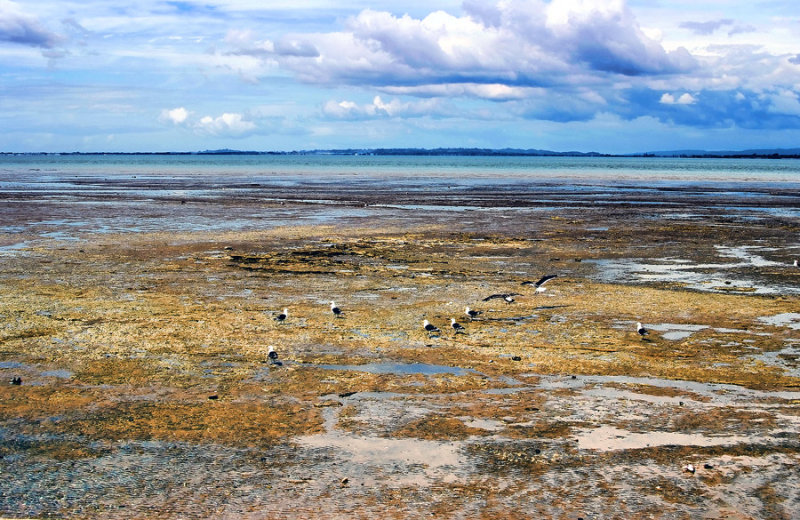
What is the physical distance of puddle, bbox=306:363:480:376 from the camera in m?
11.6

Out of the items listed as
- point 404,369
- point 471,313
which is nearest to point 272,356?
point 404,369

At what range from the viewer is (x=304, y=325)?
569 inches

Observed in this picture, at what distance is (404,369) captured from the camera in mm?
11766

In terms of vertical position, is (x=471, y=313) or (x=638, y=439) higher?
(x=471, y=313)

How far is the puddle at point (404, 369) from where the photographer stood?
38.0 ft

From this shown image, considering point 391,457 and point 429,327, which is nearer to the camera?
point 391,457

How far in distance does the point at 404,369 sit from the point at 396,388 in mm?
969

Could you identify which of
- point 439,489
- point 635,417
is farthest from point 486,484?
point 635,417

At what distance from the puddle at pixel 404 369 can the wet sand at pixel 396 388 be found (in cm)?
6

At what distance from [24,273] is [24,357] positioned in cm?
905

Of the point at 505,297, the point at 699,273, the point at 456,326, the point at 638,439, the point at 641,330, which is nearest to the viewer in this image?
the point at 638,439

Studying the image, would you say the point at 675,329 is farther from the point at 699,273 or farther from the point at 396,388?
the point at 699,273

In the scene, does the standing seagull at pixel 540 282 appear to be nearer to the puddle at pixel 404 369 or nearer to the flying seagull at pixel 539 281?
the flying seagull at pixel 539 281

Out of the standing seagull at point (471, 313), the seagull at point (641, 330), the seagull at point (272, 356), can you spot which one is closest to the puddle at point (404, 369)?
the seagull at point (272, 356)
